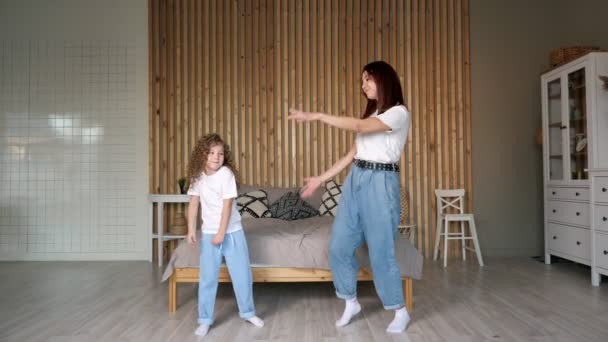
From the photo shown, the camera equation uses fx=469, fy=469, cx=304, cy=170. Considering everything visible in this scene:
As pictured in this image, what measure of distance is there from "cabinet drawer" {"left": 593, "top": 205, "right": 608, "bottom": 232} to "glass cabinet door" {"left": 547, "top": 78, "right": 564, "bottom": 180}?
2.38ft

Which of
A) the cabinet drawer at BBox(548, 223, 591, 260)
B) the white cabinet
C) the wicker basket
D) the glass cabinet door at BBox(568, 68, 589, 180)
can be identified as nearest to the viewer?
the white cabinet

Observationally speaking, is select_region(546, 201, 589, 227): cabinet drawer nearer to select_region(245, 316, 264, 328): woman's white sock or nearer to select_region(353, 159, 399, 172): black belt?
select_region(353, 159, 399, 172): black belt

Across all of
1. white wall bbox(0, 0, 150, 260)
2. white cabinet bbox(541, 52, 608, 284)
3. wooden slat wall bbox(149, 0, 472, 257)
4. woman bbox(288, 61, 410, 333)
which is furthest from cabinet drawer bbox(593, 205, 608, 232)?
white wall bbox(0, 0, 150, 260)

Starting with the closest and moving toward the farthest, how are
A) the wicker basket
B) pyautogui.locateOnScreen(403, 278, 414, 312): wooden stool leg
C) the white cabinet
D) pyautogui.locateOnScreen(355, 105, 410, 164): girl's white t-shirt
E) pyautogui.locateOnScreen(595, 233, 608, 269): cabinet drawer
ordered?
pyautogui.locateOnScreen(355, 105, 410, 164): girl's white t-shirt
pyautogui.locateOnScreen(403, 278, 414, 312): wooden stool leg
pyautogui.locateOnScreen(595, 233, 608, 269): cabinet drawer
the white cabinet
the wicker basket

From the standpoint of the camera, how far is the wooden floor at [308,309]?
2443mm

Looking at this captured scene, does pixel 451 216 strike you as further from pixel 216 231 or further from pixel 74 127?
pixel 74 127

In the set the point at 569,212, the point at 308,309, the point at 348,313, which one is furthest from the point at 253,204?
the point at 569,212

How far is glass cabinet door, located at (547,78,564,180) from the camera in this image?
4.38 m

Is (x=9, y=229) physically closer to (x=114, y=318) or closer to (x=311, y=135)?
(x=114, y=318)

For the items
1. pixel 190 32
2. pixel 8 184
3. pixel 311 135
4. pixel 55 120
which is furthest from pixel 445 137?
pixel 8 184

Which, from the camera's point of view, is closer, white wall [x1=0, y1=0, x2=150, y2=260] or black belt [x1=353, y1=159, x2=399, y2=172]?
black belt [x1=353, y1=159, x2=399, y2=172]

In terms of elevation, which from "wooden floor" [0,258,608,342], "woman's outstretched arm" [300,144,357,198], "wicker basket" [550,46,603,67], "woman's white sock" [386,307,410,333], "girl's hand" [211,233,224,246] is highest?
"wicker basket" [550,46,603,67]

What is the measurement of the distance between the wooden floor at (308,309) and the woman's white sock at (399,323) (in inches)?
2.4

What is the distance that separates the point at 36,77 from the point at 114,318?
3.43m
